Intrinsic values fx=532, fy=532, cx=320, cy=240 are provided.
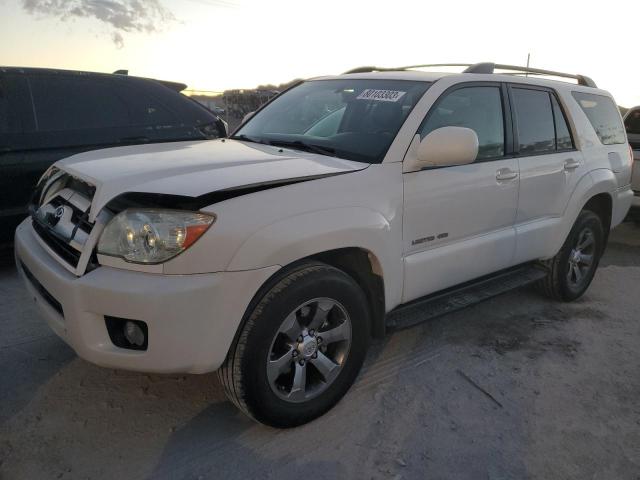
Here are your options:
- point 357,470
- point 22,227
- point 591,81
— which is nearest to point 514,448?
point 357,470

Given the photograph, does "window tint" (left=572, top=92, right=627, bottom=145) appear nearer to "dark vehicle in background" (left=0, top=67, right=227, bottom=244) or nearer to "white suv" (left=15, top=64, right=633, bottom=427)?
"white suv" (left=15, top=64, right=633, bottom=427)

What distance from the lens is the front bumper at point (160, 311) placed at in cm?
213

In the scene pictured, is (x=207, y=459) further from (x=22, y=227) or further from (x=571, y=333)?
(x=571, y=333)

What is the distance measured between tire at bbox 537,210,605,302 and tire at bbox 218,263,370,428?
2270mm

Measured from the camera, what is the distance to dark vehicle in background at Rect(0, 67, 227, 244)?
446cm

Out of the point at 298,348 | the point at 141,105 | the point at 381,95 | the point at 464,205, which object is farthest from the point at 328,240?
the point at 141,105

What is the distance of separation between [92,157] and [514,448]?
8.72 feet

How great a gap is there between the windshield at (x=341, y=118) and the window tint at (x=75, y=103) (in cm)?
187

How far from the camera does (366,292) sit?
2875 mm

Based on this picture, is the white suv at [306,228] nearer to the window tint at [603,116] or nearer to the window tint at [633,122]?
the window tint at [603,116]

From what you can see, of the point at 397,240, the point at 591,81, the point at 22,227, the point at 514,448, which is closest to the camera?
→ the point at 514,448

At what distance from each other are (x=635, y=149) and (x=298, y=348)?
6149 mm

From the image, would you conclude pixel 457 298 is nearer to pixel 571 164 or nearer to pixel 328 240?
pixel 328 240

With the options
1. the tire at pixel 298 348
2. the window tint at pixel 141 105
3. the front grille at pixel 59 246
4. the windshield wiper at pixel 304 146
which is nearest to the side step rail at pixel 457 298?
the tire at pixel 298 348
